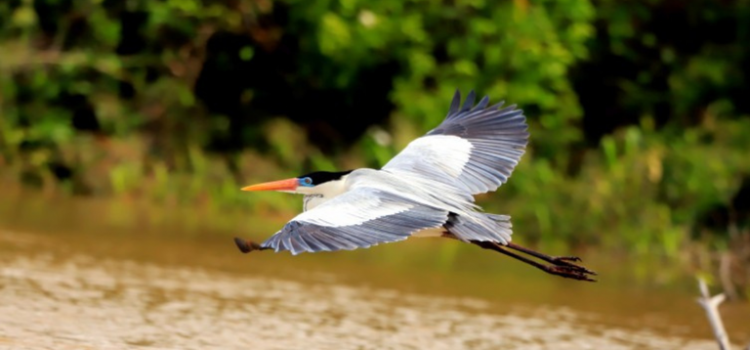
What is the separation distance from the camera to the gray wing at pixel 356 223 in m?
5.59

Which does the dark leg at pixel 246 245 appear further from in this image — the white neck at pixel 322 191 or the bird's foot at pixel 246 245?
the white neck at pixel 322 191

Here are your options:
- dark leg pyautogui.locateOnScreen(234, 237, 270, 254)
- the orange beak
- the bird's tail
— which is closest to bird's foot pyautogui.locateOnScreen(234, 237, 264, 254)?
dark leg pyautogui.locateOnScreen(234, 237, 270, 254)

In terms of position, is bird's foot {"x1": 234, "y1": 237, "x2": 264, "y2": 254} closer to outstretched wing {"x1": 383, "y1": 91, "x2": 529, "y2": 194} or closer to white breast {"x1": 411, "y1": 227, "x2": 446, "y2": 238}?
white breast {"x1": 411, "y1": 227, "x2": 446, "y2": 238}

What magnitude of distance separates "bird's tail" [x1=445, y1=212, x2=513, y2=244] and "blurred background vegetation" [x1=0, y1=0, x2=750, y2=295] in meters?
5.67

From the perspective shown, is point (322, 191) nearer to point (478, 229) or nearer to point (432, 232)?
point (432, 232)

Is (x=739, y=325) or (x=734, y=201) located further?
(x=734, y=201)

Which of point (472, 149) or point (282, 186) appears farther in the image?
point (472, 149)

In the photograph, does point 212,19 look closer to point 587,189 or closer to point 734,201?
point 587,189

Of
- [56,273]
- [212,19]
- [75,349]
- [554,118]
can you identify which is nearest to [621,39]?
[554,118]

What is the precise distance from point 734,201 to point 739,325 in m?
3.75

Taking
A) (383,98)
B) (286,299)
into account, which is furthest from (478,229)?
(383,98)

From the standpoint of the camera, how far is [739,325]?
923 centimetres

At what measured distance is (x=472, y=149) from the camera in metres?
7.66

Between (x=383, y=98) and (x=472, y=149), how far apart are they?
316 inches
